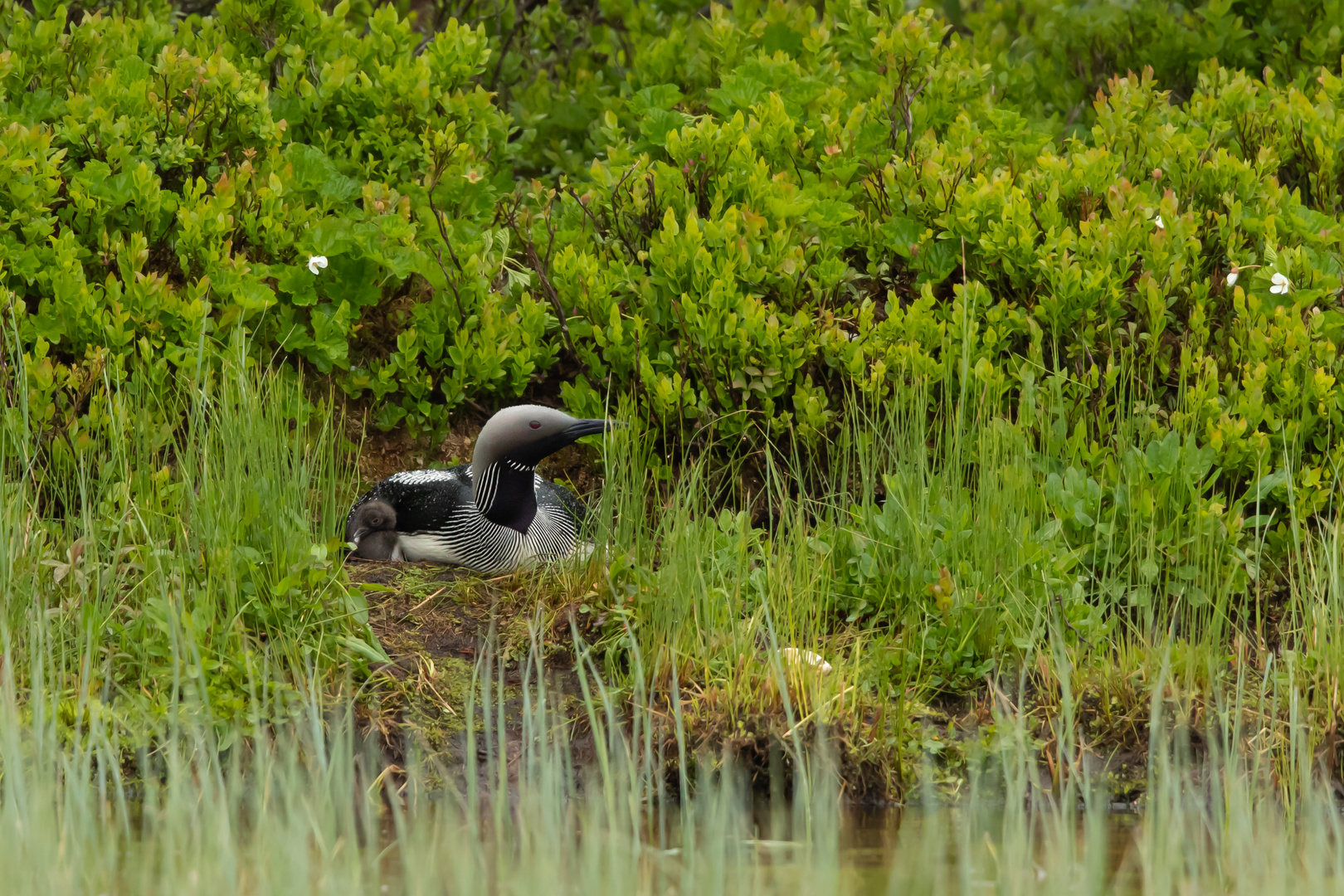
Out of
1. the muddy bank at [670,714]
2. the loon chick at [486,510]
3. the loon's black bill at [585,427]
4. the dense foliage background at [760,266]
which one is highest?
the dense foliage background at [760,266]

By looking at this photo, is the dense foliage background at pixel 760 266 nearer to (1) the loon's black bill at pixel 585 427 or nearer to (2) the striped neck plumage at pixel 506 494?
(1) the loon's black bill at pixel 585 427

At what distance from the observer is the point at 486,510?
5.09 m

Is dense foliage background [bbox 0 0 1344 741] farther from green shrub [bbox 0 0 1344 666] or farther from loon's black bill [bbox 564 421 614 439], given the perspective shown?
loon's black bill [bbox 564 421 614 439]

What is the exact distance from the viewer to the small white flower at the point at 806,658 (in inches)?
171

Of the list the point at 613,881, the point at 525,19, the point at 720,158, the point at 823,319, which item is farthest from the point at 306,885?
the point at 525,19

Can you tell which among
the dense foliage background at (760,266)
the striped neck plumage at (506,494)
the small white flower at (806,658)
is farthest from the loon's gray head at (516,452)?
the small white flower at (806,658)

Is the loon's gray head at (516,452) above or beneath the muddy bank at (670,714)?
above

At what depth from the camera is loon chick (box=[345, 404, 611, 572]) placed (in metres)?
5.04

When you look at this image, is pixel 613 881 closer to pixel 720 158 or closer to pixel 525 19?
pixel 720 158

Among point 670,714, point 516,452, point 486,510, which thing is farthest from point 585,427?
point 670,714

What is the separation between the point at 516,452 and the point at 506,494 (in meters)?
0.14

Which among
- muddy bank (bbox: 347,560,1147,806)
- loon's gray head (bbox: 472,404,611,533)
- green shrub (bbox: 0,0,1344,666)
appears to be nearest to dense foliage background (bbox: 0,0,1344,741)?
green shrub (bbox: 0,0,1344,666)

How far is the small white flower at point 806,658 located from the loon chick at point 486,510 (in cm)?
99

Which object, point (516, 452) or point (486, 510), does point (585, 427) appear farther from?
point (486, 510)
